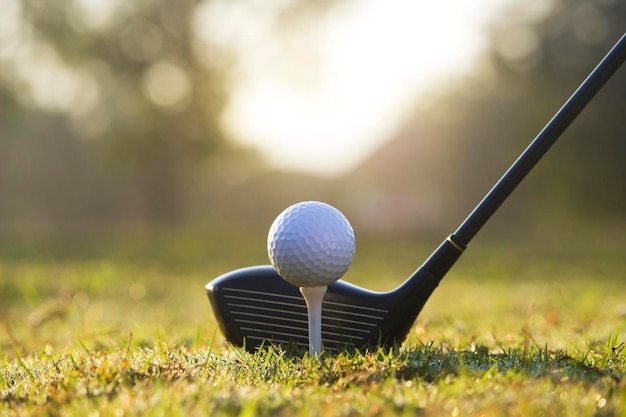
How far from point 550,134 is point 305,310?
4.38 ft

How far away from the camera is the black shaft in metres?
2.71

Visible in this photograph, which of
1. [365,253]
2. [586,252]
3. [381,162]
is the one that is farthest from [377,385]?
[381,162]

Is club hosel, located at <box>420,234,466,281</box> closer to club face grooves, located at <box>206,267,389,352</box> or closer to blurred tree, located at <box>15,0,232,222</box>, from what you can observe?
club face grooves, located at <box>206,267,389,352</box>

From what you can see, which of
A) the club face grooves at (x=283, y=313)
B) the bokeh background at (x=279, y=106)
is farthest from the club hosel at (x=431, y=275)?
the bokeh background at (x=279, y=106)

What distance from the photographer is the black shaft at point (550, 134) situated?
107 inches

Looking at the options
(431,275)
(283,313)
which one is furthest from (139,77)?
(431,275)

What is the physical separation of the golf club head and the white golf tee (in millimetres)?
190

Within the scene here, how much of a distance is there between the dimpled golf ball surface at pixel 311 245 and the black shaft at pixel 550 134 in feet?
1.82

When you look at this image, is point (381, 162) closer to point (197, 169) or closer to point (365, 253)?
point (197, 169)

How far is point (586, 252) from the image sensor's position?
12164mm

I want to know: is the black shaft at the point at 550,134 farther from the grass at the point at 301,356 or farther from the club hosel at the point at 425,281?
the grass at the point at 301,356

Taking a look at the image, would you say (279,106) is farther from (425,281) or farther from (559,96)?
(425,281)

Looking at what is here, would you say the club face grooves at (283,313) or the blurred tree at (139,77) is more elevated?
the blurred tree at (139,77)

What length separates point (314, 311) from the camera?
2.67 metres
